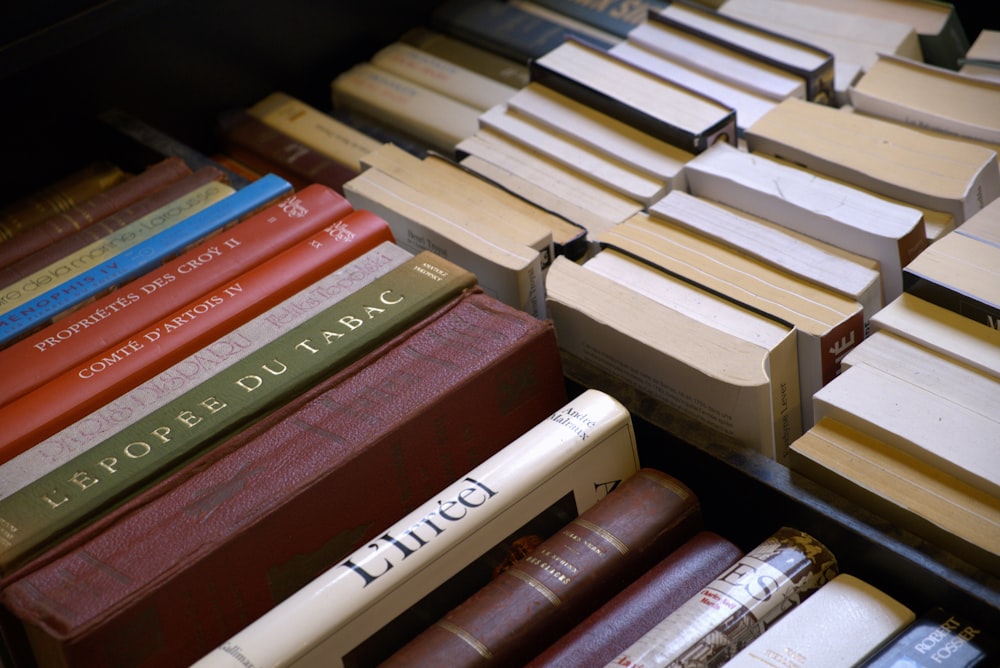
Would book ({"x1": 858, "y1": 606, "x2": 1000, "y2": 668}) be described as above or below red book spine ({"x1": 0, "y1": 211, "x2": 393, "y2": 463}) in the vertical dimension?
below

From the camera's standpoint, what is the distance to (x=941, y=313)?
1.11m

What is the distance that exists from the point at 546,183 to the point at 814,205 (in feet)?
1.08

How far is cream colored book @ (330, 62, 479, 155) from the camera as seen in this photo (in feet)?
5.31

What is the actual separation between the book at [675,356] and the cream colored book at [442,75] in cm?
55

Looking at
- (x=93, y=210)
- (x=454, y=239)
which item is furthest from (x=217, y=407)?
(x=93, y=210)

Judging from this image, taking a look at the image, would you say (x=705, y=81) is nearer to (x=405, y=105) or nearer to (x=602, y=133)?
(x=602, y=133)

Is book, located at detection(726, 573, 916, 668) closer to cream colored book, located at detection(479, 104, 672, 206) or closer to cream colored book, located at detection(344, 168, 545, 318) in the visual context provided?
cream colored book, located at detection(344, 168, 545, 318)

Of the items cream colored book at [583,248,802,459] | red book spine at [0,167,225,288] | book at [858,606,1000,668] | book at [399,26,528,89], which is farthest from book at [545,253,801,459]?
book at [399,26,528,89]

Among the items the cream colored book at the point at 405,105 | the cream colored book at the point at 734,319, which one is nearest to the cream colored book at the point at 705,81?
the cream colored book at the point at 405,105

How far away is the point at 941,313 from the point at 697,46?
61 centimetres

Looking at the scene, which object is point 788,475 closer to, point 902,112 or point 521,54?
point 902,112

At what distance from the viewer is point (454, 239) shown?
1234 mm

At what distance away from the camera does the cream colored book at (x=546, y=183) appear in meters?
1.33

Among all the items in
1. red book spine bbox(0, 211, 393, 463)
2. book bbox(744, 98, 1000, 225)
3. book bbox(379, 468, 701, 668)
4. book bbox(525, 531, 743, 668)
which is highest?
red book spine bbox(0, 211, 393, 463)
